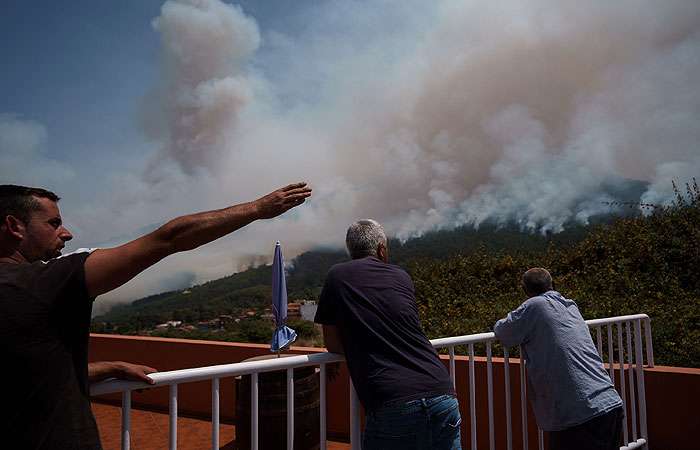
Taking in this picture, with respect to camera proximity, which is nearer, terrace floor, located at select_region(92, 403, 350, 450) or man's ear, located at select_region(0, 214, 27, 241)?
man's ear, located at select_region(0, 214, 27, 241)

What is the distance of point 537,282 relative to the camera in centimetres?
323

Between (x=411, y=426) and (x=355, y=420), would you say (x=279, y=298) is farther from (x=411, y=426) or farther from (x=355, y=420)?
(x=411, y=426)

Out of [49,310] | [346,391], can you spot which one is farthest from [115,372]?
[346,391]

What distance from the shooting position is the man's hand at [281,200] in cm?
171

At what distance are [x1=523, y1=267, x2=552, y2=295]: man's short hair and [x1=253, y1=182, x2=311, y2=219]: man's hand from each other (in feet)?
6.17

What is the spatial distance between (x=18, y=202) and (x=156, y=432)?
609 centimetres

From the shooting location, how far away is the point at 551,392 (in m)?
2.99

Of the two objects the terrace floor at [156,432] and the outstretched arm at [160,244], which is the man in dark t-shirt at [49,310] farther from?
the terrace floor at [156,432]

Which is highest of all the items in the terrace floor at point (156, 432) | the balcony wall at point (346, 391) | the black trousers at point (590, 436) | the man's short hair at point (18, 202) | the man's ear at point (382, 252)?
the man's short hair at point (18, 202)

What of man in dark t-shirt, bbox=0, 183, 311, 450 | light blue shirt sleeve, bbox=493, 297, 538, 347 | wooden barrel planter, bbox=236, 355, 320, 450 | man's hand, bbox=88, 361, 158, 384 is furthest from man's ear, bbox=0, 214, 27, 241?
wooden barrel planter, bbox=236, 355, 320, 450

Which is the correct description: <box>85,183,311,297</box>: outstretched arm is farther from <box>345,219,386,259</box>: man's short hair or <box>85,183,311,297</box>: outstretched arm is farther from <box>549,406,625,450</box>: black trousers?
<box>549,406,625,450</box>: black trousers

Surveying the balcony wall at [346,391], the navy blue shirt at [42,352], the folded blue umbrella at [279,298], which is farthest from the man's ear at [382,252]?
the folded blue umbrella at [279,298]

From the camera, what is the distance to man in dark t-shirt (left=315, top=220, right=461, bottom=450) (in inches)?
84.2

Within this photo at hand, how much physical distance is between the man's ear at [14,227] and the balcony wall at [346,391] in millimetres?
4177
